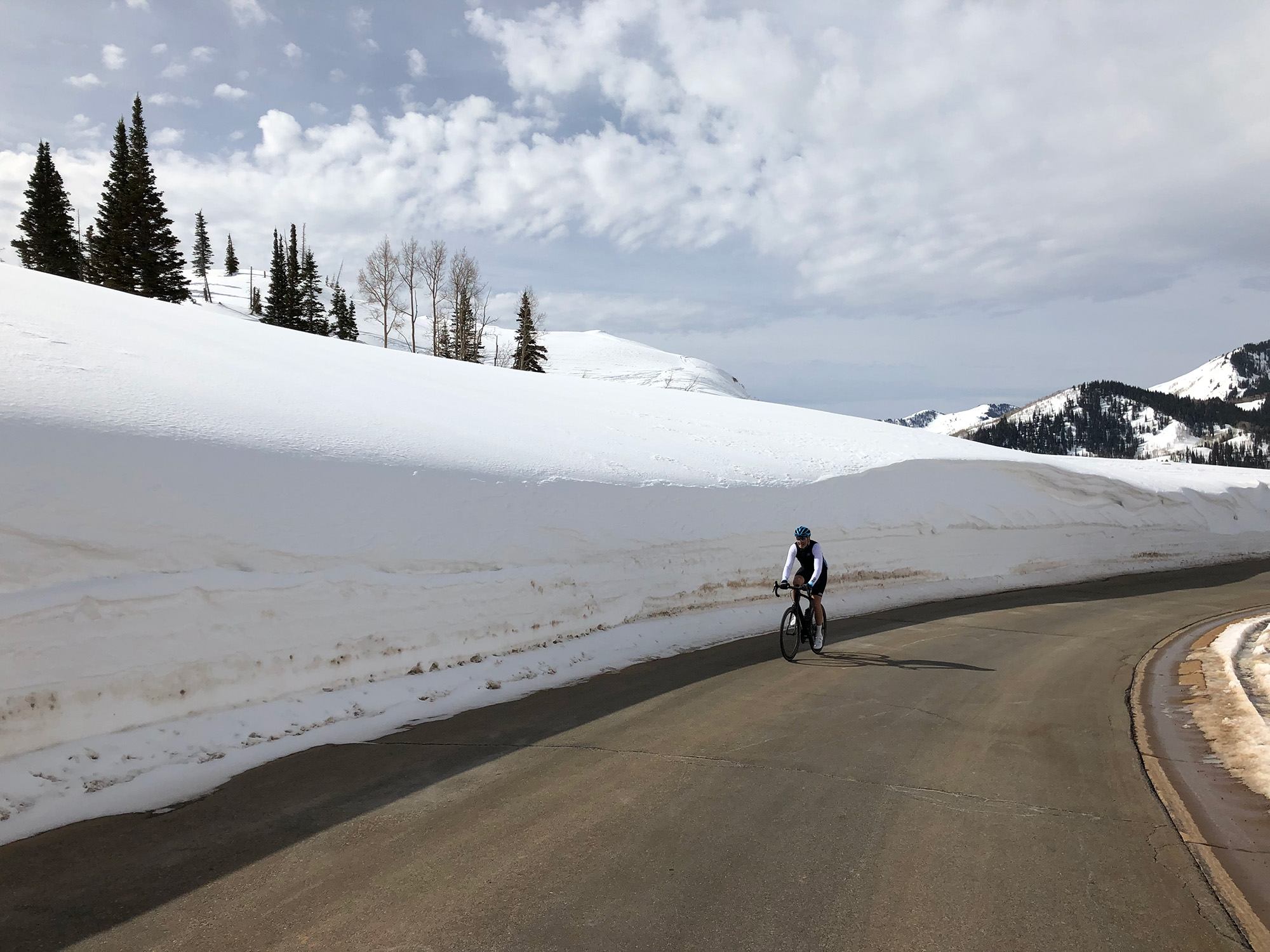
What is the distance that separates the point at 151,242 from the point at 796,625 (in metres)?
52.3

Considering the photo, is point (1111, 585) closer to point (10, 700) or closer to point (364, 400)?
point (364, 400)

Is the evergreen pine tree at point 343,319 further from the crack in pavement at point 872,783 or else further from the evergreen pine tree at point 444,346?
the crack in pavement at point 872,783

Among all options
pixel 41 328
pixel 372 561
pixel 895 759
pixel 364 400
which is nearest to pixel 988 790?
pixel 895 759

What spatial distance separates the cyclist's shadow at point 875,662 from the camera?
9.82 metres

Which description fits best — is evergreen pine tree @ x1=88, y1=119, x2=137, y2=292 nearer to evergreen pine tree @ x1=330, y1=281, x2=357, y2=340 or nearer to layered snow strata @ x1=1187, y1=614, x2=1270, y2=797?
evergreen pine tree @ x1=330, y1=281, x2=357, y2=340

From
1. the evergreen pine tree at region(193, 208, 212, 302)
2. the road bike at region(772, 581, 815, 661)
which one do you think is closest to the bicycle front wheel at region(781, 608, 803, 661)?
the road bike at region(772, 581, 815, 661)

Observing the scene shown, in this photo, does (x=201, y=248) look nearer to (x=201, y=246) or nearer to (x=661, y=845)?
(x=201, y=246)

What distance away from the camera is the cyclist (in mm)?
10562

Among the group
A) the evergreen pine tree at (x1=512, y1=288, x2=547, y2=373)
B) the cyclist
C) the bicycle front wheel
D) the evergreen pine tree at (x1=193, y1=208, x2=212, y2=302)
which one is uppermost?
the evergreen pine tree at (x1=193, y1=208, x2=212, y2=302)

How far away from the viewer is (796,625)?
10.4 meters

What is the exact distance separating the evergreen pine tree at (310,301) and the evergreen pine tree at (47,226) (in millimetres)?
16641

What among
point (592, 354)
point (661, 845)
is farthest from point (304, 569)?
point (592, 354)

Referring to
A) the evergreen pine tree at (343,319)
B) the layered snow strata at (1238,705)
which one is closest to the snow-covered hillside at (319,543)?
the layered snow strata at (1238,705)

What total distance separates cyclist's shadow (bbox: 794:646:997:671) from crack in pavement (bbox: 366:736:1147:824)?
13.5 feet
